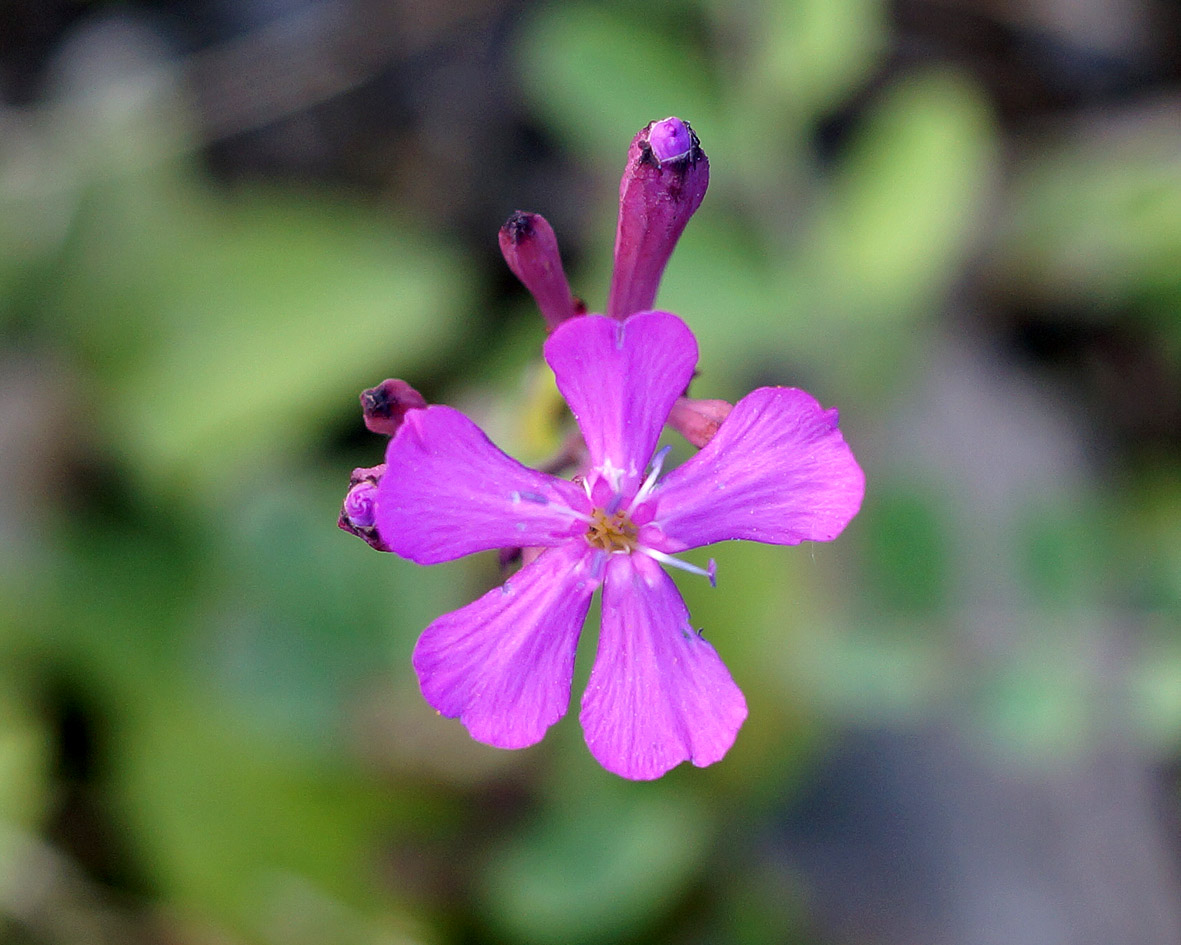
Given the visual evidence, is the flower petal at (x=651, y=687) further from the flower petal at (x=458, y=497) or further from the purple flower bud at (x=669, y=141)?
the purple flower bud at (x=669, y=141)

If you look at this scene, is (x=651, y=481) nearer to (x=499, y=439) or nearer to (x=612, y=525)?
(x=612, y=525)

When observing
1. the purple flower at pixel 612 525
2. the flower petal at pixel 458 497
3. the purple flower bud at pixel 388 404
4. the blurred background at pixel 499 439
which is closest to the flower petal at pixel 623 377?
the purple flower at pixel 612 525

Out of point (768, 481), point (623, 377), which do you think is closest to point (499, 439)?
point (623, 377)

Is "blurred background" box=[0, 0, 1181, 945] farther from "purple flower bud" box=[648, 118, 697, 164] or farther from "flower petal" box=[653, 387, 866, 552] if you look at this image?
"purple flower bud" box=[648, 118, 697, 164]

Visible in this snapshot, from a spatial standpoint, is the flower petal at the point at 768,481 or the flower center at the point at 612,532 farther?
the flower center at the point at 612,532

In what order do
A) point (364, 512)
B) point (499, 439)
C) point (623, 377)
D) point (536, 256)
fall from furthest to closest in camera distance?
point (499, 439) < point (536, 256) < point (623, 377) < point (364, 512)

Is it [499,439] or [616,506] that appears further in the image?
[499,439]
